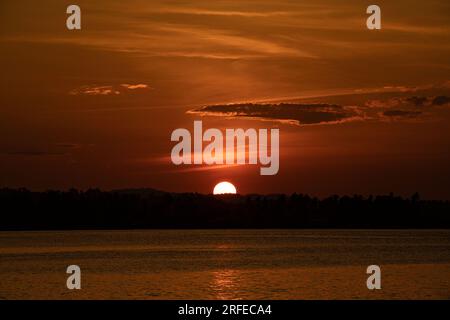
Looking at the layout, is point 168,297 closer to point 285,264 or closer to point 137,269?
point 137,269

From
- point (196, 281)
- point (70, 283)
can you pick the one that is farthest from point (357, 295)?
point (70, 283)

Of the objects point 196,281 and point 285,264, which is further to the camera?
point 285,264

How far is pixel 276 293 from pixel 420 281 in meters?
19.7

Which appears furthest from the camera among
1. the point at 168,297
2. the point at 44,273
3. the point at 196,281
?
the point at 44,273
